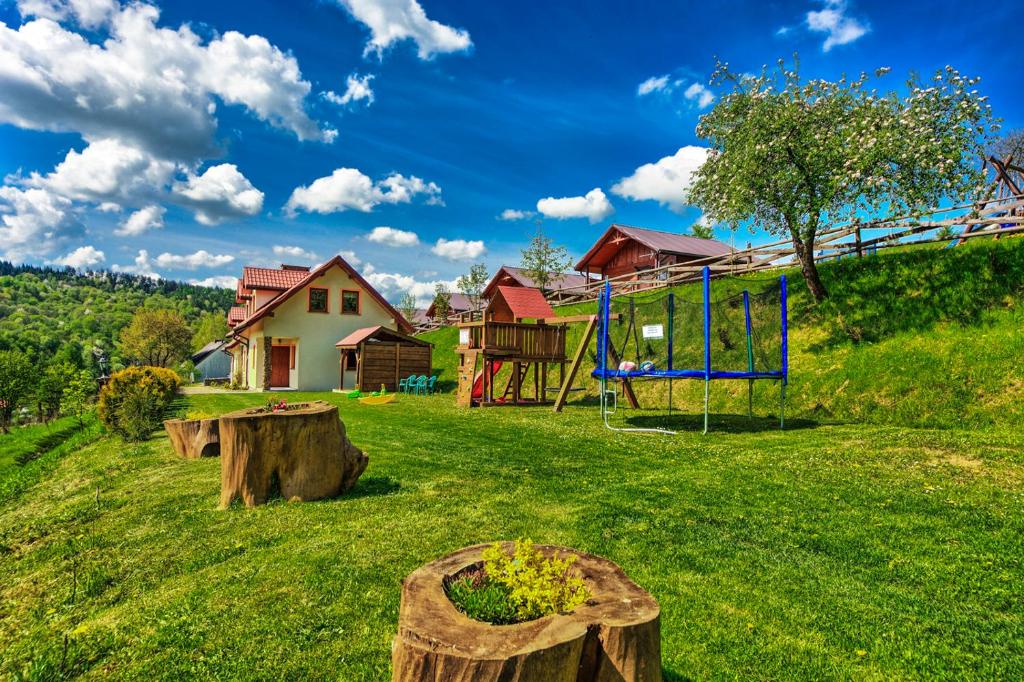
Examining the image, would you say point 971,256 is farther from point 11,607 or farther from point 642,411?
point 11,607

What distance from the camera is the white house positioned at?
92.4 ft

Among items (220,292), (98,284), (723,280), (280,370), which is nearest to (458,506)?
(723,280)

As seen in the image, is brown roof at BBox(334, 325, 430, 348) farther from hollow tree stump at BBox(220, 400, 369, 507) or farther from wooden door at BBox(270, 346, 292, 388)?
hollow tree stump at BBox(220, 400, 369, 507)

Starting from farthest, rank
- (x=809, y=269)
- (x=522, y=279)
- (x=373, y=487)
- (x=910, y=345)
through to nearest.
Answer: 1. (x=522, y=279)
2. (x=809, y=269)
3. (x=910, y=345)
4. (x=373, y=487)

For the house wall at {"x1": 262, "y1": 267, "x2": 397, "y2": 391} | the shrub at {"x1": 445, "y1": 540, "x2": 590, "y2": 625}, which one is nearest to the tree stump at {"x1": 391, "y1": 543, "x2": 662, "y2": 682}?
the shrub at {"x1": 445, "y1": 540, "x2": 590, "y2": 625}

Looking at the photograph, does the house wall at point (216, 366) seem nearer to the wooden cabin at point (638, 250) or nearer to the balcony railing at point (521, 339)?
the wooden cabin at point (638, 250)

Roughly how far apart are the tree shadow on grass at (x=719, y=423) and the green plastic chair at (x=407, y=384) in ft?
44.1

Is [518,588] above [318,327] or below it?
below

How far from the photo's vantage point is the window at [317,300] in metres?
28.9

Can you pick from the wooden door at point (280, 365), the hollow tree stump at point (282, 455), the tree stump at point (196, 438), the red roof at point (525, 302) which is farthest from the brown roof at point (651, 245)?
the hollow tree stump at point (282, 455)

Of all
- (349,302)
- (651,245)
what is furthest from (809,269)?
(349,302)

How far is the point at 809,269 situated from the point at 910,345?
382cm

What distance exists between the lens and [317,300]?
2908 centimetres

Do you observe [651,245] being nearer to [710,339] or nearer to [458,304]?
[710,339]
